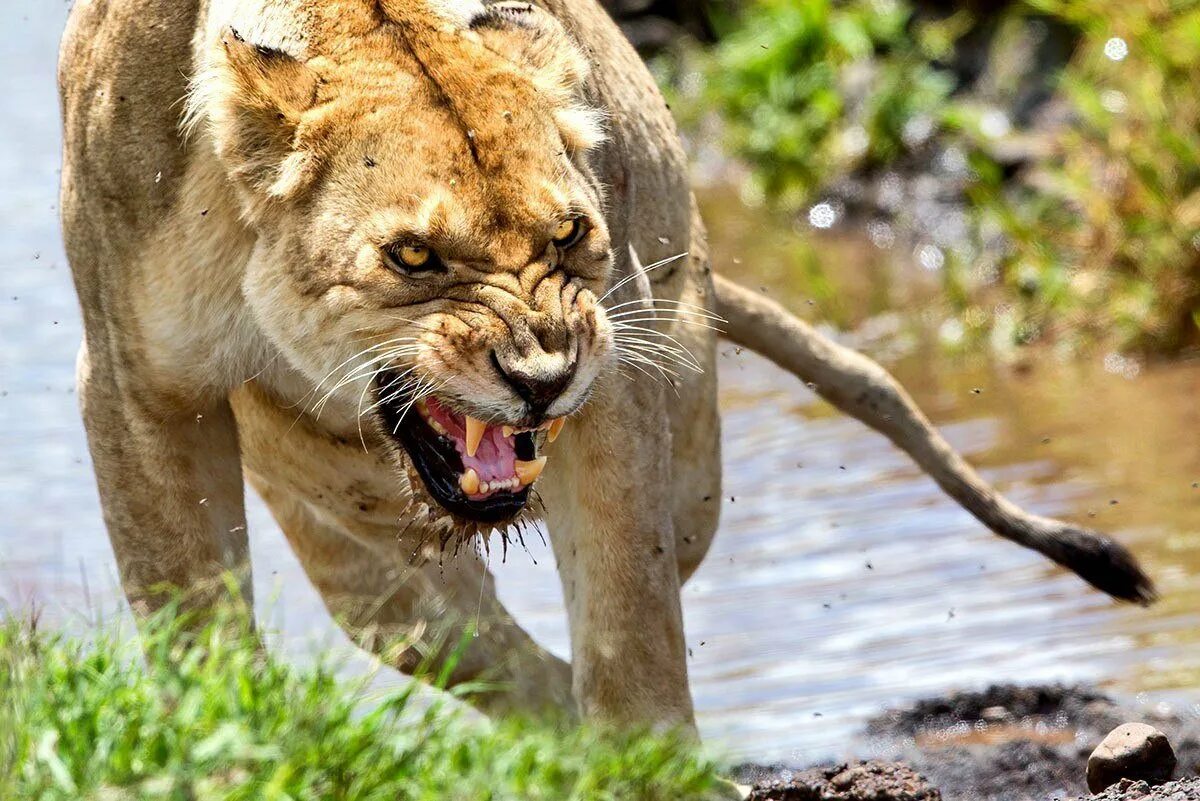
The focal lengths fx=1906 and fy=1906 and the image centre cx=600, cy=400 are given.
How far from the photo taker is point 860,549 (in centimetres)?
647

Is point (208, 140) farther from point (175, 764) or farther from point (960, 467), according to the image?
point (960, 467)

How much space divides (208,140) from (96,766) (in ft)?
4.86

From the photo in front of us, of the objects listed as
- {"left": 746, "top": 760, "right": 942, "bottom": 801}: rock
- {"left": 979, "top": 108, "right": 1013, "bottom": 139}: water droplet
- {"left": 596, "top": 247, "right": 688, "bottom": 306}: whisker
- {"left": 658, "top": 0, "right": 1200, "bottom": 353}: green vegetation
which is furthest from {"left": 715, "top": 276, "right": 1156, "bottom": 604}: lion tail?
{"left": 979, "top": 108, "right": 1013, "bottom": 139}: water droplet

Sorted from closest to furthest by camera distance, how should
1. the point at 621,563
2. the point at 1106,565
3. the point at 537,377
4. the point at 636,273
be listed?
the point at 537,377 < the point at 621,563 < the point at 636,273 < the point at 1106,565

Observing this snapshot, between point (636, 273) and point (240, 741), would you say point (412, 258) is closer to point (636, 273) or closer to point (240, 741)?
point (636, 273)

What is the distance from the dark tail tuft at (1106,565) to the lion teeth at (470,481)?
2311 millimetres

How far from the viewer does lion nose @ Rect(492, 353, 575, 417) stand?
10.6ft

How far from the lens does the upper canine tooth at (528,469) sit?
140 inches

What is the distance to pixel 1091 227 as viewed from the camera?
896cm

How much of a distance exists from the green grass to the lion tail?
7.53 ft

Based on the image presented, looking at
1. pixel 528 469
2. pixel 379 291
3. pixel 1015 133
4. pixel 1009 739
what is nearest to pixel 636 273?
pixel 528 469

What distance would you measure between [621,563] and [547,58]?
1.04m

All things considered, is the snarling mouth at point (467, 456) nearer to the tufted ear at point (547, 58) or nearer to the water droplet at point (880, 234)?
the tufted ear at point (547, 58)

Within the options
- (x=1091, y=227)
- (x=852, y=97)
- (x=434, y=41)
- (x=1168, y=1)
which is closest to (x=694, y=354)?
(x=434, y=41)
